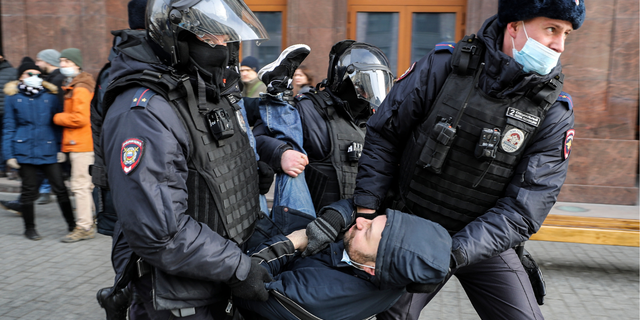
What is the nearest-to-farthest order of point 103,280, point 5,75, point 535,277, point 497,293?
point 497,293 → point 535,277 → point 103,280 → point 5,75

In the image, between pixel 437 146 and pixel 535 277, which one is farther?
pixel 535 277

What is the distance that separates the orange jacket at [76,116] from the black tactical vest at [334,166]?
3.43 metres

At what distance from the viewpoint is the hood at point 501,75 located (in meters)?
2.09

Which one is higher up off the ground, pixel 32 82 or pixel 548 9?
pixel 548 9

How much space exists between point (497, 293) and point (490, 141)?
740mm

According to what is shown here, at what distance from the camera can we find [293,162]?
2.76m

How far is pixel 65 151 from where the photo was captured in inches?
218

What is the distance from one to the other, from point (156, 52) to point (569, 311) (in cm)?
360

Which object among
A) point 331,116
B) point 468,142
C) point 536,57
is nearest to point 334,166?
point 331,116

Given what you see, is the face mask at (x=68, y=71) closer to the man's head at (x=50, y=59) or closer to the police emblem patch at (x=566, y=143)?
the man's head at (x=50, y=59)

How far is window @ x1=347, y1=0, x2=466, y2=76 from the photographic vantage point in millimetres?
8117

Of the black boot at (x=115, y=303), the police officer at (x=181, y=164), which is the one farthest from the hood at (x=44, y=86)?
the police officer at (x=181, y=164)

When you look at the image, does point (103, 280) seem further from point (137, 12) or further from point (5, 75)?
point (5, 75)

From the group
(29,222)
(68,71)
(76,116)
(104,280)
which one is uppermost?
(68,71)
